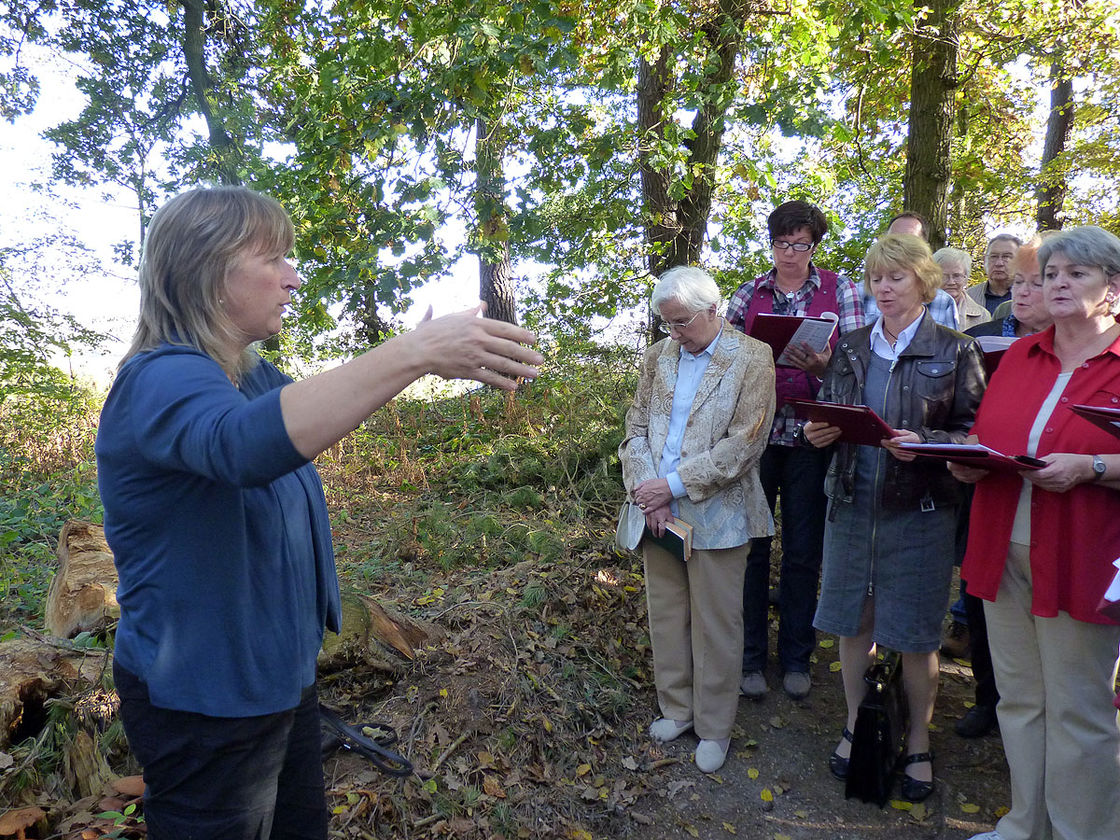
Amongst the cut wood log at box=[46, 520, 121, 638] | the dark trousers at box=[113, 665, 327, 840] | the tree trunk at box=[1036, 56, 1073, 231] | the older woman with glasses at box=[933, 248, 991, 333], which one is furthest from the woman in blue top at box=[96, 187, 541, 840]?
the tree trunk at box=[1036, 56, 1073, 231]

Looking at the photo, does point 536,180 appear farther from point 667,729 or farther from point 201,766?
point 201,766

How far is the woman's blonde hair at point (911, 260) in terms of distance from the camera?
140 inches

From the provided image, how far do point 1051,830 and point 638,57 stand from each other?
20.4 ft

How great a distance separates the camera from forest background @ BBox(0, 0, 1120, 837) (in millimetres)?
4874

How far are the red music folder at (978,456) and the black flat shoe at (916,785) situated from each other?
163cm

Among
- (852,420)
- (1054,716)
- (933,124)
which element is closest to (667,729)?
(1054,716)

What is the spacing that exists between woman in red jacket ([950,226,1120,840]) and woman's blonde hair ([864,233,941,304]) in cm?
61

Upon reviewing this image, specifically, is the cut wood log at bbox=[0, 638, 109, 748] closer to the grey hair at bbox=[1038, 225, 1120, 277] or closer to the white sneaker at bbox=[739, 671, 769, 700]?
the white sneaker at bbox=[739, 671, 769, 700]

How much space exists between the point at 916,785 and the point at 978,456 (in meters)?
1.85

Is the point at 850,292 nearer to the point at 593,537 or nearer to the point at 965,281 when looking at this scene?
the point at 965,281

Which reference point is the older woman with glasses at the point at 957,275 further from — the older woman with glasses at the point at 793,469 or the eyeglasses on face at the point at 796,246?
the eyeglasses on face at the point at 796,246

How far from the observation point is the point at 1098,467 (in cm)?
267

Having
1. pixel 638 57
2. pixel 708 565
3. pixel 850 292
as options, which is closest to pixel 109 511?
pixel 708 565

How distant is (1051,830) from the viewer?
9.91 feet
